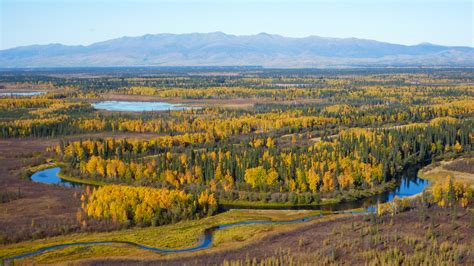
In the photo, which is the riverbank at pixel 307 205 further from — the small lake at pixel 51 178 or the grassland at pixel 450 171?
the small lake at pixel 51 178

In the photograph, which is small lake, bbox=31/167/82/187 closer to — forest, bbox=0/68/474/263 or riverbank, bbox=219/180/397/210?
forest, bbox=0/68/474/263

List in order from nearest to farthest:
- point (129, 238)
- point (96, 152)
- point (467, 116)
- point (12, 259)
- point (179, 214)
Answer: point (12, 259) → point (129, 238) → point (179, 214) → point (96, 152) → point (467, 116)

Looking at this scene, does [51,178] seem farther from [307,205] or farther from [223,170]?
[307,205]

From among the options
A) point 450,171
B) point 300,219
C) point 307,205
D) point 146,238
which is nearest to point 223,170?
point 307,205

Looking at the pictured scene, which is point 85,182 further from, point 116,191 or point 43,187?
point 116,191

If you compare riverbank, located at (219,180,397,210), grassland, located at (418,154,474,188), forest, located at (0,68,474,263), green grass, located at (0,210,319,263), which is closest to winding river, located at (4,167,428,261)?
green grass, located at (0,210,319,263)

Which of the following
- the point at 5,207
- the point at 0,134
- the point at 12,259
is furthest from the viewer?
the point at 0,134

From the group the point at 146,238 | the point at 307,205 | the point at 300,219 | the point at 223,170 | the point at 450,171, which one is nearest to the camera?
the point at 146,238

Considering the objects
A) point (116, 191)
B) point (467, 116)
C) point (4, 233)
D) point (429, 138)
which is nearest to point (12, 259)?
point (4, 233)
